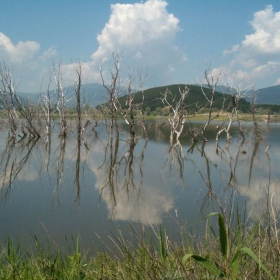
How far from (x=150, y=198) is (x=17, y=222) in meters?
3.70

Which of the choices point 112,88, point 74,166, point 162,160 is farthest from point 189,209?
point 112,88

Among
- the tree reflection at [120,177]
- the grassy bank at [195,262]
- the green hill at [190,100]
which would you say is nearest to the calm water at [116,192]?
the tree reflection at [120,177]

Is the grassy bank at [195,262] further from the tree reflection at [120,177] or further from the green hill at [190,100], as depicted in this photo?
the green hill at [190,100]

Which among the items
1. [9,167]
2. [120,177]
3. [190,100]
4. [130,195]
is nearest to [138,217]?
[130,195]

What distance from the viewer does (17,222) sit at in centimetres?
724

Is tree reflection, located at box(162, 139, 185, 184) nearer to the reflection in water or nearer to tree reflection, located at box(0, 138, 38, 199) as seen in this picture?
the reflection in water

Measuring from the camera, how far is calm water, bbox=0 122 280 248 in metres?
6.94

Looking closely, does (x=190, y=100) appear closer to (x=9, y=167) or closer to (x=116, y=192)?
(x=9, y=167)

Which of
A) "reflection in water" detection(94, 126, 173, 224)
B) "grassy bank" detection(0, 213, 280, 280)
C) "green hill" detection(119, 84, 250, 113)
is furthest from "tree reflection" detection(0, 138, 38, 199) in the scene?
"green hill" detection(119, 84, 250, 113)

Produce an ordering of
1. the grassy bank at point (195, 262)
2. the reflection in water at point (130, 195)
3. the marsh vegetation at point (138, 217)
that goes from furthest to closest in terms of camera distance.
→ 1. the reflection in water at point (130, 195)
2. the marsh vegetation at point (138, 217)
3. the grassy bank at point (195, 262)

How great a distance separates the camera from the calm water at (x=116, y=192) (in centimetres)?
694

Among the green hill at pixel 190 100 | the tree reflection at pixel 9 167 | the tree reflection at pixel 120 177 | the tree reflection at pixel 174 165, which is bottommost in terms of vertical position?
the tree reflection at pixel 174 165

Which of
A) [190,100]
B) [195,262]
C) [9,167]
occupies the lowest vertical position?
[9,167]

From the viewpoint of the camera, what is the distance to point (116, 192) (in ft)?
33.7
